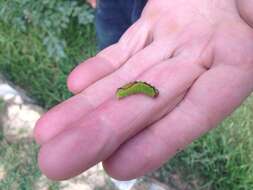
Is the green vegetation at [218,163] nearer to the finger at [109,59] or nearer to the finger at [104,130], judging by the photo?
the finger at [109,59]

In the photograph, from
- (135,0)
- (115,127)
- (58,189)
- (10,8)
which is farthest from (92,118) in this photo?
(10,8)

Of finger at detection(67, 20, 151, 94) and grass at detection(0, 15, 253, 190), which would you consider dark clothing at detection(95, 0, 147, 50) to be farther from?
grass at detection(0, 15, 253, 190)

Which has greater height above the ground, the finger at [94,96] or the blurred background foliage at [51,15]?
the finger at [94,96]

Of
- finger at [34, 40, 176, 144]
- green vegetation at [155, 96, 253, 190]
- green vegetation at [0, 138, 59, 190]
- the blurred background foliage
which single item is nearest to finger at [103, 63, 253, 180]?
finger at [34, 40, 176, 144]

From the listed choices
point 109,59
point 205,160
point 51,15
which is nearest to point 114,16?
point 109,59

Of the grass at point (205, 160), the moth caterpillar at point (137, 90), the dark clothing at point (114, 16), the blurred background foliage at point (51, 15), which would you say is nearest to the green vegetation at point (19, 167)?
the grass at point (205, 160)

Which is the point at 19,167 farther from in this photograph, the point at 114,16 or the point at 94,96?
the point at 94,96
